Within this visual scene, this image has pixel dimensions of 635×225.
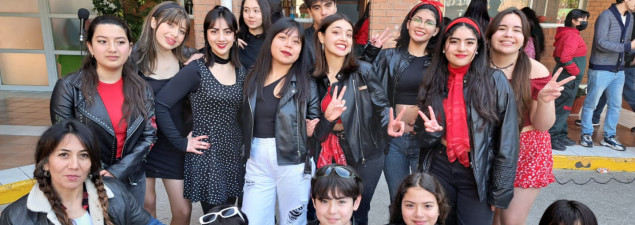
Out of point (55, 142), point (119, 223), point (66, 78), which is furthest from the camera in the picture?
point (66, 78)

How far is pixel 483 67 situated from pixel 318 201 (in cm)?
130

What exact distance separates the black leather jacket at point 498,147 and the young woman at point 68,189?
1.99 metres

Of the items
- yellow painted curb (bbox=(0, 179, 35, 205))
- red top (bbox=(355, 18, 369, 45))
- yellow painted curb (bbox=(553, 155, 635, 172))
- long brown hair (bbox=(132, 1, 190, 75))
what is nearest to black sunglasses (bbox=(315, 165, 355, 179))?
long brown hair (bbox=(132, 1, 190, 75))

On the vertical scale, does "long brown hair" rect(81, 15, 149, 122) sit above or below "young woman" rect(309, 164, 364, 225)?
above

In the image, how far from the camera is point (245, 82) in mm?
3027

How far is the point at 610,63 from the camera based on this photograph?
618 centimetres

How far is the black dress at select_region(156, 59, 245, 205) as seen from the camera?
2977 mm

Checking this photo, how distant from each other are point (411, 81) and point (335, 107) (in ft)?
2.51

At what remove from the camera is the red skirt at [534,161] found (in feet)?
9.57

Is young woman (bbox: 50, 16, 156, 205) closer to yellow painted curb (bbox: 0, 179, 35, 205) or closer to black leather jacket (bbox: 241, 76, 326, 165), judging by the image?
black leather jacket (bbox: 241, 76, 326, 165)

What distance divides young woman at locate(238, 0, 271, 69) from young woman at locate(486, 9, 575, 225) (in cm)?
195

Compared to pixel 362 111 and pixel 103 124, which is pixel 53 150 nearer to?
pixel 103 124

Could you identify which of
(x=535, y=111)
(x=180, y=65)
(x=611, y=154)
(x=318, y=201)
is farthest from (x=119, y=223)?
(x=611, y=154)

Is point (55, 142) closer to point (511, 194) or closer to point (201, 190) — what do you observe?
point (201, 190)
